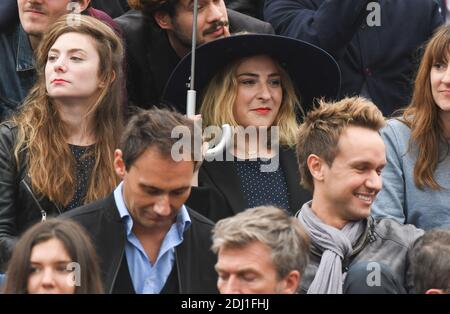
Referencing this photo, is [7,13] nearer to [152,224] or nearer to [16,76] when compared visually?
[16,76]

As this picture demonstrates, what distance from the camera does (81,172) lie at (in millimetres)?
6945

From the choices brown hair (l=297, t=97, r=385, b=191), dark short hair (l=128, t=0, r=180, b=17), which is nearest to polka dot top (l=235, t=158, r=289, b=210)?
brown hair (l=297, t=97, r=385, b=191)

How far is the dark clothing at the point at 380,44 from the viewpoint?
7.95 m

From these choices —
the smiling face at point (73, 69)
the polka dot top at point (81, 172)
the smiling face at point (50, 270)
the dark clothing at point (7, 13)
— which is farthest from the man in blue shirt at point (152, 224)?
the dark clothing at point (7, 13)

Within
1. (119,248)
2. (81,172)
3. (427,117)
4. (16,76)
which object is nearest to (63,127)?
(81,172)

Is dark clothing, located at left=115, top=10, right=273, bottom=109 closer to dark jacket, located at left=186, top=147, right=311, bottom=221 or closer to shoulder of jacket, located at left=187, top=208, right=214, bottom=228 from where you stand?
dark jacket, located at left=186, top=147, right=311, bottom=221

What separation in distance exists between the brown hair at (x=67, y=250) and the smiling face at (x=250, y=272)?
518mm

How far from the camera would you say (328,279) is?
6273 mm

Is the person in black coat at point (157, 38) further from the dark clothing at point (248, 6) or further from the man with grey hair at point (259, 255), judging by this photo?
the man with grey hair at point (259, 255)

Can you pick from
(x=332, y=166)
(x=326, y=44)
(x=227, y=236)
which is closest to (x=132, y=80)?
(x=326, y=44)

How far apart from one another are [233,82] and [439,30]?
3.68 ft

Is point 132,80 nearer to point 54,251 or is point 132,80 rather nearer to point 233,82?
point 233,82

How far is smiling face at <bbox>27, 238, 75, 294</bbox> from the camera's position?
18.4 feet

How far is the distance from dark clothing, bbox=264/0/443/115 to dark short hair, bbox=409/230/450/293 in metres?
1.77
